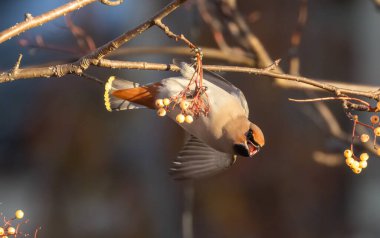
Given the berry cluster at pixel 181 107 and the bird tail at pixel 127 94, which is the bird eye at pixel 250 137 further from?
the berry cluster at pixel 181 107

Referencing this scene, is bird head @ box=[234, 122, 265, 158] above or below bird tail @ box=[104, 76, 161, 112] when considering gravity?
below

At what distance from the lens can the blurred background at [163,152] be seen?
4.86 m

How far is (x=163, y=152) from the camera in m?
5.09

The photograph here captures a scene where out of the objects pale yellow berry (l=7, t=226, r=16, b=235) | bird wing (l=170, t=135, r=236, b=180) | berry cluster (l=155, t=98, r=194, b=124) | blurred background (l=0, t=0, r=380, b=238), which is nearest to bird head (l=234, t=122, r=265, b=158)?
bird wing (l=170, t=135, r=236, b=180)

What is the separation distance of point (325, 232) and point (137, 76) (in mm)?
1838

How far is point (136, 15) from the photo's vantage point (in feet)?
17.6

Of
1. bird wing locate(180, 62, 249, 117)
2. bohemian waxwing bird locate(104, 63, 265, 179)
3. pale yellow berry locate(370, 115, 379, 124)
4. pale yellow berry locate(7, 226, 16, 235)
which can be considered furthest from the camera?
bohemian waxwing bird locate(104, 63, 265, 179)

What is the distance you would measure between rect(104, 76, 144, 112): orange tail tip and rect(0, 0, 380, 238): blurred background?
2483 millimetres

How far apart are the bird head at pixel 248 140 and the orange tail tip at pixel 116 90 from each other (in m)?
0.34

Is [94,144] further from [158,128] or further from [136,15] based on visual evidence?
[136,15]

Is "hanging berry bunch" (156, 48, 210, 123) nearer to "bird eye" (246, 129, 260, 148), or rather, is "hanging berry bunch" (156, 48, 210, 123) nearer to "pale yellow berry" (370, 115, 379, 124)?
"bird eye" (246, 129, 260, 148)

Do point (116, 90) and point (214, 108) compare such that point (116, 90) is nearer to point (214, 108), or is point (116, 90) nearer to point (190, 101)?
point (214, 108)

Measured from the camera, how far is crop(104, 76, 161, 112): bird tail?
6.88 ft

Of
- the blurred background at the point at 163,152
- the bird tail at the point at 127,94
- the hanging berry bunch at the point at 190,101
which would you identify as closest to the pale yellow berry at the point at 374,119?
the hanging berry bunch at the point at 190,101
